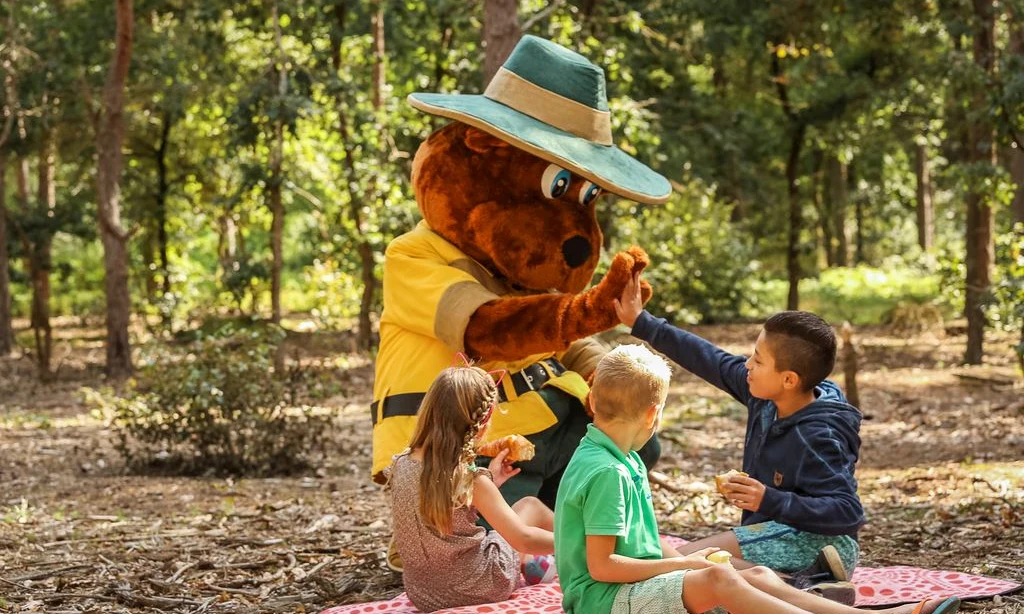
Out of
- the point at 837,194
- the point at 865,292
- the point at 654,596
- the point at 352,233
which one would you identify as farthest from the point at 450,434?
the point at 837,194

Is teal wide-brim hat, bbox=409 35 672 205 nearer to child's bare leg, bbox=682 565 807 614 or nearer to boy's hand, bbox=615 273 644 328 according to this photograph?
boy's hand, bbox=615 273 644 328

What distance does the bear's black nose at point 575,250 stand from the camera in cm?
468

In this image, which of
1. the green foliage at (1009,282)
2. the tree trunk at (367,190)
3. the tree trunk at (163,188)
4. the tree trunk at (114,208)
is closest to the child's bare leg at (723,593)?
the green foliage at (1009,282)

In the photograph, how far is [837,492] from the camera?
3832mm

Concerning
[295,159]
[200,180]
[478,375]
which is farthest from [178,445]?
[200,180]

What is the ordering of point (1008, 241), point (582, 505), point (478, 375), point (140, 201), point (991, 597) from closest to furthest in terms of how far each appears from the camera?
point (582, 505), point (478, 375), point (991, 597), point (1008, 241), point (140, 201)

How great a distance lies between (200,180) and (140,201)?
1.11 metres

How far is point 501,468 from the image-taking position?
4.06 metres

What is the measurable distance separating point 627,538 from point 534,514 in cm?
98

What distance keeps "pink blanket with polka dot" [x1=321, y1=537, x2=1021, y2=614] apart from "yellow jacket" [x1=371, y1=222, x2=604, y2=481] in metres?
0.58

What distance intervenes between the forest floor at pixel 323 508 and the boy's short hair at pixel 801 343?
1101 millimetres

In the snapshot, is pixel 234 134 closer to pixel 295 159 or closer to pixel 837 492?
pixel 295 159

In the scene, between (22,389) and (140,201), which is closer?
(22,389)

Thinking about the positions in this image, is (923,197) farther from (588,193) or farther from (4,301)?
(588,193)
